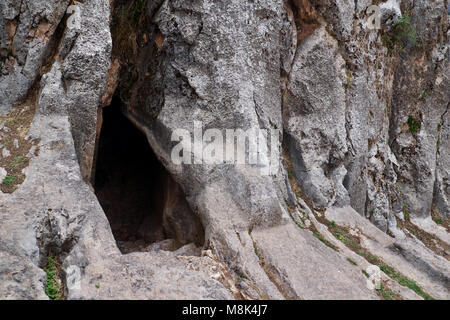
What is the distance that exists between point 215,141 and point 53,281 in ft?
12.7

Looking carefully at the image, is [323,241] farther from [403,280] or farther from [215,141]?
[215,141]

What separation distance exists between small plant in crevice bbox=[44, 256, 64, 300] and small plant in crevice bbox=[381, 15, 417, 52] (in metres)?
11.2

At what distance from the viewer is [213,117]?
7.47 metres

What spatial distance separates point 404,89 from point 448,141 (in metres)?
3.37

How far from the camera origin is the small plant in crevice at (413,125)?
13441mm

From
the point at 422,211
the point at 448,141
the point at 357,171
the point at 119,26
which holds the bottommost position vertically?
the point at 422,211

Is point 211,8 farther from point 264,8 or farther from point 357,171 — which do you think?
point 357,171

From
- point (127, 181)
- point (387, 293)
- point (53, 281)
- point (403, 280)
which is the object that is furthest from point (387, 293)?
point (127, 181)

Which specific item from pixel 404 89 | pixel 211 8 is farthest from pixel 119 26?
pixel 404 89

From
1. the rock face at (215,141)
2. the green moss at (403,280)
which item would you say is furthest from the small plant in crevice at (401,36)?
the green moss at (403,280)

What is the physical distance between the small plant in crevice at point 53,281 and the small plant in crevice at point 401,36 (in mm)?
11233

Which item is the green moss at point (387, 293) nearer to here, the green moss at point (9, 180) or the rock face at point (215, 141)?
the rock face at point (215, 141)

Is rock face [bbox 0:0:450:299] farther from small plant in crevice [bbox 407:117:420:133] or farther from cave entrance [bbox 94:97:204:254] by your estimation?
small plant in crevice [bbox 407:117:420:133]
